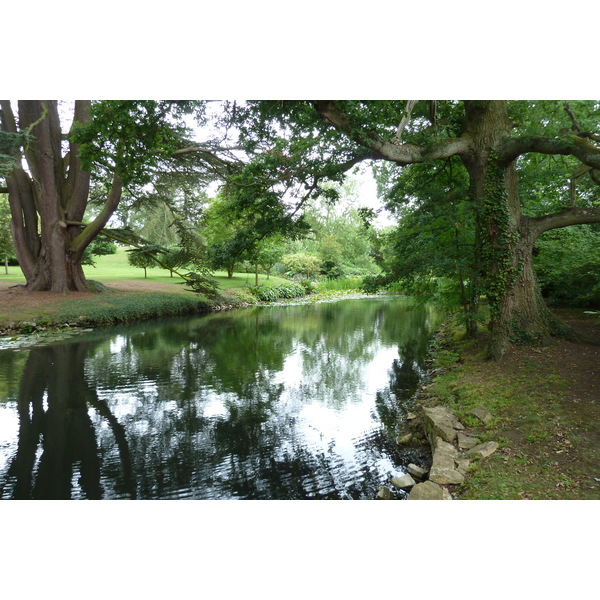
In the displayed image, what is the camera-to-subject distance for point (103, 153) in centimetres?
665

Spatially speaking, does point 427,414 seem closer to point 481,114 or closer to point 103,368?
point 481,114

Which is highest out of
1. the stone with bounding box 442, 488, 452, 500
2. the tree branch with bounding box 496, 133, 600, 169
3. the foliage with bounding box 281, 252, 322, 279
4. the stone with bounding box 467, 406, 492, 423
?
the tree branch with bounding box 496, 133, 600, 169

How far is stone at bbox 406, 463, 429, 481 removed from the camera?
3674 millimetres

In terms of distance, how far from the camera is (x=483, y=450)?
368 centimetres

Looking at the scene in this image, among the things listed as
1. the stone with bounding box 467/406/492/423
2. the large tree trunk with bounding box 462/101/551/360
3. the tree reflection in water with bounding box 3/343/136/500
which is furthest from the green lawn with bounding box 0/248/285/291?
the stone with bounding box 467/406/492/423

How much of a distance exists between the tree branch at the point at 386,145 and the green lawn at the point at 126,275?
43.8 feet

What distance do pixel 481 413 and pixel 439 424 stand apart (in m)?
0.58

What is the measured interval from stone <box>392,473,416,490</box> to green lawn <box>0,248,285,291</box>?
15.2 meters

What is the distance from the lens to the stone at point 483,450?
3633mm

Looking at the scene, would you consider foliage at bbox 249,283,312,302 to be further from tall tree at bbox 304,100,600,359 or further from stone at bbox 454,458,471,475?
stone at bbox 454,458,471,475

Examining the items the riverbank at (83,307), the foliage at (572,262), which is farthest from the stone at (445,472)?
the riverbank at (83,307)

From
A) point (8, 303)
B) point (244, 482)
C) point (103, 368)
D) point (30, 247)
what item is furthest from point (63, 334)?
point (244, 482)

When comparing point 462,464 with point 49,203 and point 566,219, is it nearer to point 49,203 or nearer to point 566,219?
point 566,219

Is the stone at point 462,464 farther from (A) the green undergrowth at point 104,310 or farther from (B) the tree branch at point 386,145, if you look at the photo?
(A) the green undergrowth at point 104,310
